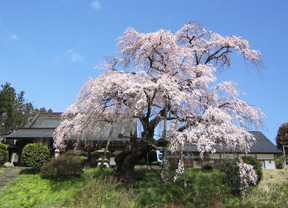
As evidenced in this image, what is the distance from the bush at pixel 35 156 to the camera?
1689 centimetres

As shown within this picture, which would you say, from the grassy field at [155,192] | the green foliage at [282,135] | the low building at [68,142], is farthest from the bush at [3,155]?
the green foliage at [282,135]

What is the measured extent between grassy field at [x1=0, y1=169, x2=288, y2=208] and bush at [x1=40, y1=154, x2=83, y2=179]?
413 millimetres

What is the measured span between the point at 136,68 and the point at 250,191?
8.87m

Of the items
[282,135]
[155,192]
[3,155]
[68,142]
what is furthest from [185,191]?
[3,155]

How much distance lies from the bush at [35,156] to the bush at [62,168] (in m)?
1.24

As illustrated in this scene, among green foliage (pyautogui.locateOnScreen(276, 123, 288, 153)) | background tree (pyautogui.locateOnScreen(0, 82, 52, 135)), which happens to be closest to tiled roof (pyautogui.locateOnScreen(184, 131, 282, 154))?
green foliage (pyautogui.locateOnScreen(276, 123, 288, 153))

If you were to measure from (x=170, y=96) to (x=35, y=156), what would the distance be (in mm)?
10318

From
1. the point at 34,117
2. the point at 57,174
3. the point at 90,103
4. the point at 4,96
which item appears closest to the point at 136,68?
the point at 90,103

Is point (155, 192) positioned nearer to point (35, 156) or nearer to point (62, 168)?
point (62, 168)

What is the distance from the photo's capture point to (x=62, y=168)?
15328mm

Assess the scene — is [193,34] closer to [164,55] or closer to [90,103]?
[164,55]

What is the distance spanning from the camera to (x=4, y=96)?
32.2 metres

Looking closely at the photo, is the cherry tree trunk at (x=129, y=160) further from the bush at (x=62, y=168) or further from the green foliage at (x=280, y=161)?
the green foliage at (x=280, y=161)

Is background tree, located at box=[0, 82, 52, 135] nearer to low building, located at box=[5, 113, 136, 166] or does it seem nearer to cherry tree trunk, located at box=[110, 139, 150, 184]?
low building, located at box=[5, 113, 136, 166]
